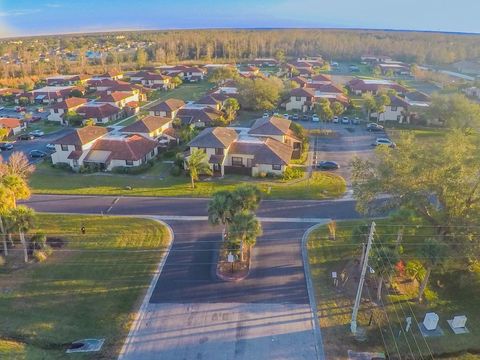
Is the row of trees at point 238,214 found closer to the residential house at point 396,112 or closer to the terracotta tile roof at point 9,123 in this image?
the residential house at point 396,112

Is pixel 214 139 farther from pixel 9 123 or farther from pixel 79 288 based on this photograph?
pixel 9 123

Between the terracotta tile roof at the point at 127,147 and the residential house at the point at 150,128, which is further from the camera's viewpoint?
the residential house at the point at 150,128

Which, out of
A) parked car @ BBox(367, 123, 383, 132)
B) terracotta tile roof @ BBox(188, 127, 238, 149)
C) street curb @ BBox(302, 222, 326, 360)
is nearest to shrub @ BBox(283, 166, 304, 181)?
terracotta tile roof @ BBox(188, 127, 238, 149)

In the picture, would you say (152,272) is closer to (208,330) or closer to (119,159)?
(208,330)

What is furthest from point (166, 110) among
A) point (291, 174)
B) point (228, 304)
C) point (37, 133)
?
point (228, 304)

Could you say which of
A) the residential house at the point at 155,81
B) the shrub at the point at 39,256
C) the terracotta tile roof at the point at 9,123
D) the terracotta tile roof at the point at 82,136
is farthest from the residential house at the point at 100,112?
the shrub at the point at 39,256

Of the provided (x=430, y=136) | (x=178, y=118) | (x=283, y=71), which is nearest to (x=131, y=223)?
(x=178, y=118)
